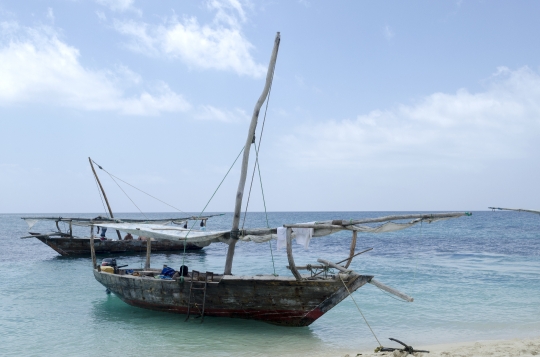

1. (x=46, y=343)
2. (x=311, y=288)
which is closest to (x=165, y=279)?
(x=46, y=343)

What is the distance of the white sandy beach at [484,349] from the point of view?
948 cm

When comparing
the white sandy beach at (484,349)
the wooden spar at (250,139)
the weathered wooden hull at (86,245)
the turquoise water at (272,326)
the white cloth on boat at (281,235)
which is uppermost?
the wooden spar at (250,139)

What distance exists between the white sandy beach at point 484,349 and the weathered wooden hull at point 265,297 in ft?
5.32

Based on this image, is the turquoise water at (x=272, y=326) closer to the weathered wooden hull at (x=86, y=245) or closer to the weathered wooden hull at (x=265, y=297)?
the weathered wooden hull at (x=265, y=297)

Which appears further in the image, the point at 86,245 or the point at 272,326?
the point at 86,245

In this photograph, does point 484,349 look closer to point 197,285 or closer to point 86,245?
point 197,285

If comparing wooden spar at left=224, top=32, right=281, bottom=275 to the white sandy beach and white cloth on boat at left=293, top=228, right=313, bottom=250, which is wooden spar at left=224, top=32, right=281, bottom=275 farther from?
the white sandy beach

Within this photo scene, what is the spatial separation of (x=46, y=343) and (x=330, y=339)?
25.3 feet

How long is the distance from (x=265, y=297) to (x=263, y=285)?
37 cm

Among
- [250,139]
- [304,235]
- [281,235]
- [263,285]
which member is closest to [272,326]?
[263,285]

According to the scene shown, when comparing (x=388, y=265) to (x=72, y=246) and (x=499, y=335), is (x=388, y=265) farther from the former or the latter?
(x=72, y=246)

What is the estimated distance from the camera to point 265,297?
1164 centimetres

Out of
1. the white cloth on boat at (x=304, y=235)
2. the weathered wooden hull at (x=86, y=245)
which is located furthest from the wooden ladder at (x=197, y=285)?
the weathered wooden hull at (x=86, y=245)

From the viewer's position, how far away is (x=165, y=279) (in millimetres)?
13000
